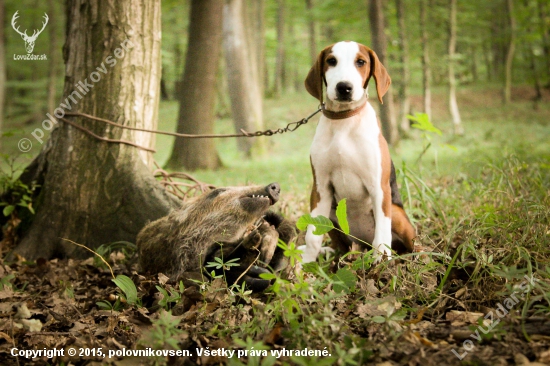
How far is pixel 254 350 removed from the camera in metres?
1.98

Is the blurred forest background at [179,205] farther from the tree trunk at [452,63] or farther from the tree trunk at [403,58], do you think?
the tree trunk at [452,63]

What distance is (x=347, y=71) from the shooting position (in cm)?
303

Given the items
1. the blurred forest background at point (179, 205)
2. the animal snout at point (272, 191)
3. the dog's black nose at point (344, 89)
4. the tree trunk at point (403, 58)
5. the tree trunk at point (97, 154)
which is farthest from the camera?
the tree trunk at point (403, 58)

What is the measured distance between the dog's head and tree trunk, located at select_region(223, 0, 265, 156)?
9727 millimetres

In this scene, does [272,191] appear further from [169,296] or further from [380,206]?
[169,296]

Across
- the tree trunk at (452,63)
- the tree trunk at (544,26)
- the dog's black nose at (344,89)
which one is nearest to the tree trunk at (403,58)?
the tree trunk at (452,63)

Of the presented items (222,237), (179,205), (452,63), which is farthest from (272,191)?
(452,63)

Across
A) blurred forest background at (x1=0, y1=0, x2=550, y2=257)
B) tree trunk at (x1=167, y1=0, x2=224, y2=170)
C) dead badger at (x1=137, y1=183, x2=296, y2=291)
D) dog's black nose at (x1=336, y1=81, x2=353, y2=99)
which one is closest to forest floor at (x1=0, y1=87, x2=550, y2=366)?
dead badger at (x1=137, y1=183, x2=296, y2=291)

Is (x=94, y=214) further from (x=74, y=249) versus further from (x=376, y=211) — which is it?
(x=376, y=211)

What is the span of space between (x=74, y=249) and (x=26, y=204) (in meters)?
0.64

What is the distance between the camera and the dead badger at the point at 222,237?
3068 millimetres

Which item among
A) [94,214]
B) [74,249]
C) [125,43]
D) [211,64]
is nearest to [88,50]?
[125,43]

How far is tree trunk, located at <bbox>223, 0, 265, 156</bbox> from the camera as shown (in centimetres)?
1330

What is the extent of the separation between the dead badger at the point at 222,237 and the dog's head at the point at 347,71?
2.62ft
